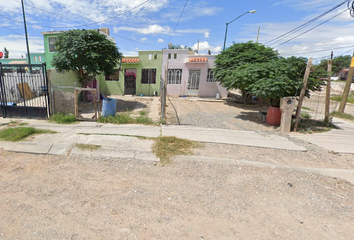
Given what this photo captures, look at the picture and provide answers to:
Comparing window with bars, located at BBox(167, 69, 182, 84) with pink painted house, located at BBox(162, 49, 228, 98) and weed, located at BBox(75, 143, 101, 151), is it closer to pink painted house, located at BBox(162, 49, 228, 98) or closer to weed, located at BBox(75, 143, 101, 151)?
pink painted house, located at BBox(162, 49, 228, 98)

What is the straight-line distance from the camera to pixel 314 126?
8414 mm

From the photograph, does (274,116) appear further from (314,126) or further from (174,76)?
(174,76)

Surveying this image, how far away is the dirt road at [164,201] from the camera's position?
246cm

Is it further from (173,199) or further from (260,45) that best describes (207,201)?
(260,45)

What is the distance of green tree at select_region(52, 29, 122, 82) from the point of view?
984 centimetres

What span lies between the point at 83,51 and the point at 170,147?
8.58 meters

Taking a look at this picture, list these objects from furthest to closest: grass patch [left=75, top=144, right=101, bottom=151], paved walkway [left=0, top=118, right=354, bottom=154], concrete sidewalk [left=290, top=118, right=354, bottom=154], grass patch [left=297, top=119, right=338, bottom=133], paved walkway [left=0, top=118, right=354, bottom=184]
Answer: grass patch [left=297, top=119, right=338, bottom=133], concrete sidewalk [left=290, top=118, right=354, bottom=154], paved walkway [left=0, top=118, right=354, bottom=154], grass patch [left=75, top=144, right=101, bottom=151], paved walkway [left=0, top=118, right=354, bottom=184]

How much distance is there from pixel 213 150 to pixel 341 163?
11.6ft

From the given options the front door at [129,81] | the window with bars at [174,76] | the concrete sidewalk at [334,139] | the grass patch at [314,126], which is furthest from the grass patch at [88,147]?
the window with bars at [174,76]

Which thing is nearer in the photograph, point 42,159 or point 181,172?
point 181,172

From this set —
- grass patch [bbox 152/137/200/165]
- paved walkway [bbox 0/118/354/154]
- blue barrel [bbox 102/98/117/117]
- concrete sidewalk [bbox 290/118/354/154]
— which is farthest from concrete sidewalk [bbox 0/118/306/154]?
concrete sidewalk [bbox 290/118/354/154]

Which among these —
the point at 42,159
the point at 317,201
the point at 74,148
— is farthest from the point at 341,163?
the point at 42,159

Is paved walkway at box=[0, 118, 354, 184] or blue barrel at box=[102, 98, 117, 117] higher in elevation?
blue barrel at box=[102, 98, 117, 117]

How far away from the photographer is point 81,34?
10109mm
